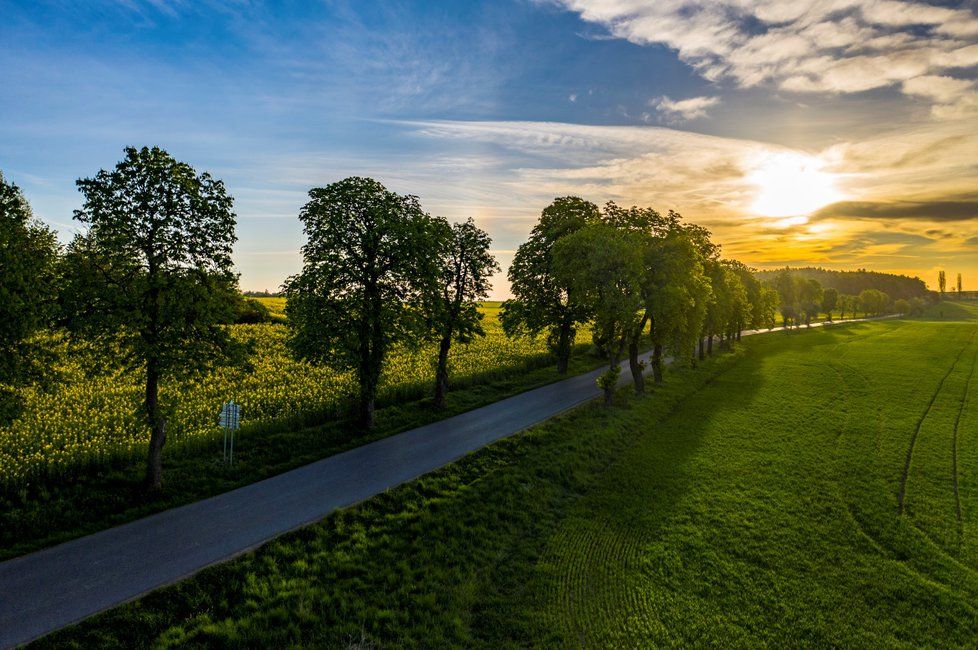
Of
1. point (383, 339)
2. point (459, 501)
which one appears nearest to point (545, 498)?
point (459, 501)

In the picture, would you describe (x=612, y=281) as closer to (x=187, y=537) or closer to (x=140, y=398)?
(x=187, y=537)

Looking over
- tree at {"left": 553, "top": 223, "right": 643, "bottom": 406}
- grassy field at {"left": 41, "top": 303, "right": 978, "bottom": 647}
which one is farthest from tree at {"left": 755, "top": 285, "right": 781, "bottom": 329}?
tree at {"left": 553, "top": 223, "right": 643, "bottom": 406}

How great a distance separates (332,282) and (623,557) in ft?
59.5

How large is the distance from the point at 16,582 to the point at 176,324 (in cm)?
795

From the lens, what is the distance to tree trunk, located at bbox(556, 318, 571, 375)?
129 feet

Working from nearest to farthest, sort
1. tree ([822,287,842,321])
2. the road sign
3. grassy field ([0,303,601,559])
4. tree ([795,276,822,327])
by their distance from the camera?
grassy field ([0,303,601,559]) < the road sign < tree ([795,276,822,327]) < tree ([822,287,842,321])

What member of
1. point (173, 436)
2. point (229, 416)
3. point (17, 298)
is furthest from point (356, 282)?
point (17, 298)

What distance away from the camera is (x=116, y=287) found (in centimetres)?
1582

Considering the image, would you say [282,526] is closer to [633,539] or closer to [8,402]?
[8,402]

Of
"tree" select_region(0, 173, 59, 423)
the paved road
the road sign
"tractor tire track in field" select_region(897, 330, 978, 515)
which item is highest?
"tree" select_region(0, 173, 59, 423)

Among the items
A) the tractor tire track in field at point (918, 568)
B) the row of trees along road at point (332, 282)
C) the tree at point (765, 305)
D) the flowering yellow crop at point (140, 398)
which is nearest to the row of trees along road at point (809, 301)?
the tree at point (765, 305)

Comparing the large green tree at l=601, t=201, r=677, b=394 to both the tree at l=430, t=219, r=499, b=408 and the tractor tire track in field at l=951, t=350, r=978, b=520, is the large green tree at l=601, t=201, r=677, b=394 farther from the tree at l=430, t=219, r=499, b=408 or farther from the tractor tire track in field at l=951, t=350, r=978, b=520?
the tractor tire track in field at l=951, t=350, r=978, b=520

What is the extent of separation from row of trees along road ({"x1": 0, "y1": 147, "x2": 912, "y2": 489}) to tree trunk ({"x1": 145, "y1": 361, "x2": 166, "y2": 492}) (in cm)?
5

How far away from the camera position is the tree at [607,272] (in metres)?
27.7
